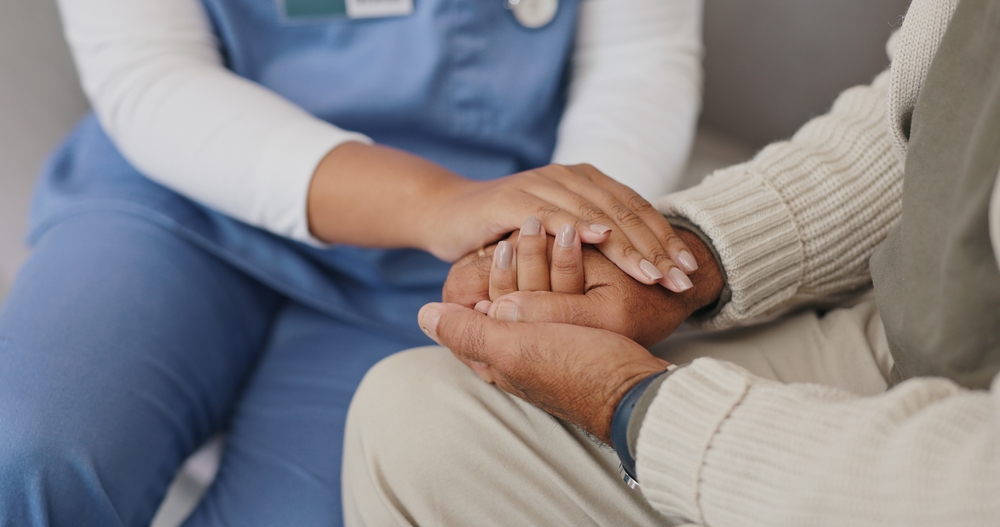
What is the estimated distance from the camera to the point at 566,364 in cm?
49

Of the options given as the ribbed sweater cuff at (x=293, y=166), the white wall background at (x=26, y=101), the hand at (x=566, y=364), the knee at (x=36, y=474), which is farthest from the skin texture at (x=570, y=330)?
the white wall background at (x=26, y=101)

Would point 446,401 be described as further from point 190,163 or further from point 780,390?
point 190,163

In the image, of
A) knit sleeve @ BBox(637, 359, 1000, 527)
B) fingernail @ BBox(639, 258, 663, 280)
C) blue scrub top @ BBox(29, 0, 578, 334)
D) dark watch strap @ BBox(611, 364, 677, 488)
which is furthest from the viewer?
blue scrub top @ BBox(29, 0, 578, 334)

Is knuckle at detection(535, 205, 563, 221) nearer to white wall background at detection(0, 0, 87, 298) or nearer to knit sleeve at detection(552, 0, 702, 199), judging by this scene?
knit sleeve at detection(552, 0, 702, 199)

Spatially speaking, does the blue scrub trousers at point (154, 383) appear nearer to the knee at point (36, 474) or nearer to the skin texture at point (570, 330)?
the knee at point (36, 474)

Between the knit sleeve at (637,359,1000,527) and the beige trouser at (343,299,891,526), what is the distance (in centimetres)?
8

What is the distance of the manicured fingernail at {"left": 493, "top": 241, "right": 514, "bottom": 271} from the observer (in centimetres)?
57

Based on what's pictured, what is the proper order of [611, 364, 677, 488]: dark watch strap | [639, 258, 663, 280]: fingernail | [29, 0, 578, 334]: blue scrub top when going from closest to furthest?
[611, 364, 677, 488]: dark watch strap
[639, 258, 663, 280]: fingernail
[29, 0, 578, 334]: blue scrub top

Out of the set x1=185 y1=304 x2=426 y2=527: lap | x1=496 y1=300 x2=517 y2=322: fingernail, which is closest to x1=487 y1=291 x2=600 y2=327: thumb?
x1=496 y1=300 x2=517 y2=322: fingernail

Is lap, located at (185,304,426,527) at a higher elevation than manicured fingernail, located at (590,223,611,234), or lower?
lower

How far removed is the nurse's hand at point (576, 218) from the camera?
57 centimetres

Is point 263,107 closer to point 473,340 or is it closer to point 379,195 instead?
point 379,195

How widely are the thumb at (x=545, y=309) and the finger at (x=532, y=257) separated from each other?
0.02 metres

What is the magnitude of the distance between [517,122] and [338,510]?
0.52m
